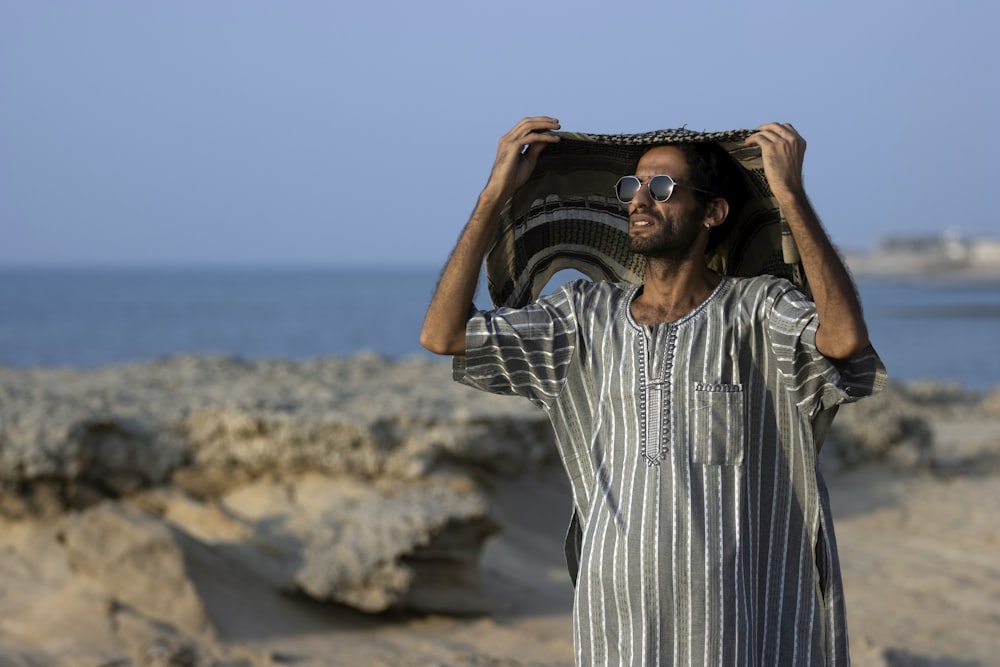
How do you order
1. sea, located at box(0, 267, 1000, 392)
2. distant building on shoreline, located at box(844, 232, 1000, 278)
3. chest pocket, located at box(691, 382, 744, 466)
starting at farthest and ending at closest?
distant building on shoreline, located at box(844, 232, 1000, 278)
sea, located at box(0, 267, 1000, 392)
chest pocket, located at box(691, 382, 744, 466)

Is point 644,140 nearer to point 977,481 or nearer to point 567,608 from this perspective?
point 567,608

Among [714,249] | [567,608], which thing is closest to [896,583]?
[567,608]

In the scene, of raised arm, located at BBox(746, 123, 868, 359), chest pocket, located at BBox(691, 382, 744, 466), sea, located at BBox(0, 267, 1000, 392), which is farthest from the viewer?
sea, located at BBox(0, 267, 1000, 392)

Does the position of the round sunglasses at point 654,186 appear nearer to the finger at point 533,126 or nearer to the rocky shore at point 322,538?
the finger at point 533,126

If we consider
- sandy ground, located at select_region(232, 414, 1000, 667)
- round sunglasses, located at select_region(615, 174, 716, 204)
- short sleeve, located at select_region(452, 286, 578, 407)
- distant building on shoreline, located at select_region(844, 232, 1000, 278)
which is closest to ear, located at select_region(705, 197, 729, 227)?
round sunglasses, located at select_region(615, 174, 716, 204)

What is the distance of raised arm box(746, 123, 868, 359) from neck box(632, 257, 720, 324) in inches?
13.1

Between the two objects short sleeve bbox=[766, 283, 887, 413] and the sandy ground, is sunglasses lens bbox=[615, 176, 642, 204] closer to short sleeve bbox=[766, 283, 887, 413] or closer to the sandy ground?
short sleeve bbox=[766, 283, 887, 413]

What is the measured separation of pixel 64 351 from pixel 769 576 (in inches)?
1506

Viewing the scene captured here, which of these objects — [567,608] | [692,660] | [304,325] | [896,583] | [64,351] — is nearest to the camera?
[692,660]

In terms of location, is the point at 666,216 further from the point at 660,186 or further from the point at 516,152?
the point at 516,152

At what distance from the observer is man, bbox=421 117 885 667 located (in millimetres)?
2795

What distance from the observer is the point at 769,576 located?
2.95 metres

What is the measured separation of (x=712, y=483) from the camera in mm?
2869

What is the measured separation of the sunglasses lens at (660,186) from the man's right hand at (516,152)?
0.93 feet
